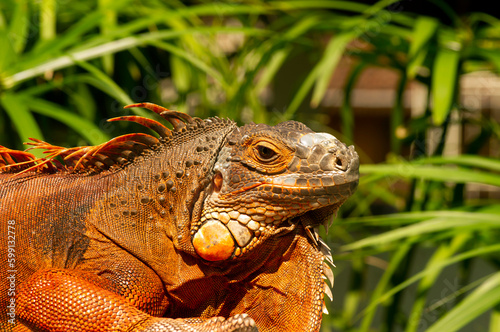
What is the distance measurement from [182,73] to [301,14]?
714 mm

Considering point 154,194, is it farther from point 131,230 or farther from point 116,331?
point 116,331

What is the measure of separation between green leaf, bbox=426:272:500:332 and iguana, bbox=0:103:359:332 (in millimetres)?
716

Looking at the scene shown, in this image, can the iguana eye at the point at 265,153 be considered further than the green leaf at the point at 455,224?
No

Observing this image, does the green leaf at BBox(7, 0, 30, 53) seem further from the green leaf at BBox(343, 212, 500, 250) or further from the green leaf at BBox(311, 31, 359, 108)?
the green leaf at BBox(343, 212, 500, 250)

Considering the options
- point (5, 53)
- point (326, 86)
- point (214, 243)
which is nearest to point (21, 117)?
point (5, 53)

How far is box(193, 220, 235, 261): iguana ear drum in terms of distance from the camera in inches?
35.0

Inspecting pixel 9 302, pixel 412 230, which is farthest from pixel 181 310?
pixel 412 230

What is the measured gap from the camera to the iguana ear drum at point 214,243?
2.92 ft

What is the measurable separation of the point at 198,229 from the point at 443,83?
4.52 feet

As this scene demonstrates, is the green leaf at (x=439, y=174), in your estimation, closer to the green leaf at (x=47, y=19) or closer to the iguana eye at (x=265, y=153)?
the iguana eye at (x=265, y=153)

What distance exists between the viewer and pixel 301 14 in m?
2.62

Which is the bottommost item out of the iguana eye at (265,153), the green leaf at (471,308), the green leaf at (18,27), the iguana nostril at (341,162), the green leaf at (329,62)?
the green leaf at (471,308)

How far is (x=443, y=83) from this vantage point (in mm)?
1908

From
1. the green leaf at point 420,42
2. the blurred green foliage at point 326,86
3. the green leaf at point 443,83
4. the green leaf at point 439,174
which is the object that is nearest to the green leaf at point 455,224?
the blurred green foliage at point 326,86
